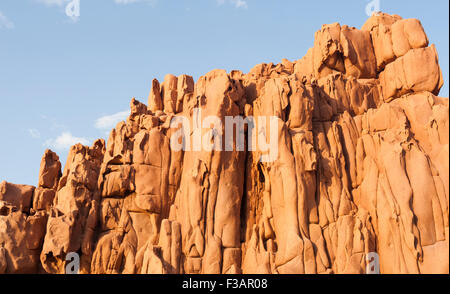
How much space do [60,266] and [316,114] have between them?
13.8 metres

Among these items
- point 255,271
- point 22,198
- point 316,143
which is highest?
point 316,143

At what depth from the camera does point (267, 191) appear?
70.9ft

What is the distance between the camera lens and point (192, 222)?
2109 cm

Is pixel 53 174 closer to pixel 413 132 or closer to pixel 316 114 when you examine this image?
pixel 316 114

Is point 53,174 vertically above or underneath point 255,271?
above

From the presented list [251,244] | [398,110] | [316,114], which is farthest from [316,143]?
[251,244]

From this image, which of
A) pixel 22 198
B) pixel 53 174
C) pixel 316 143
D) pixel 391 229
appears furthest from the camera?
pixel 53 174

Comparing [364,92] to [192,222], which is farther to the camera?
[364,92]

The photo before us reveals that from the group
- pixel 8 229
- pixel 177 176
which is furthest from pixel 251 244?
pixel 8 229

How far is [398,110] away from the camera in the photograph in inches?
880

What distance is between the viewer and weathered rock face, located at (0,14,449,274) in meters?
20.0

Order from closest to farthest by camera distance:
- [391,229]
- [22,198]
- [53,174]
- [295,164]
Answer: [391,229] < [295,164] < [22,198] < [53,174]

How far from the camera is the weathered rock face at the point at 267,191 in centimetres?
1997

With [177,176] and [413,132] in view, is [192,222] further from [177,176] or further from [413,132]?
[413,132]
